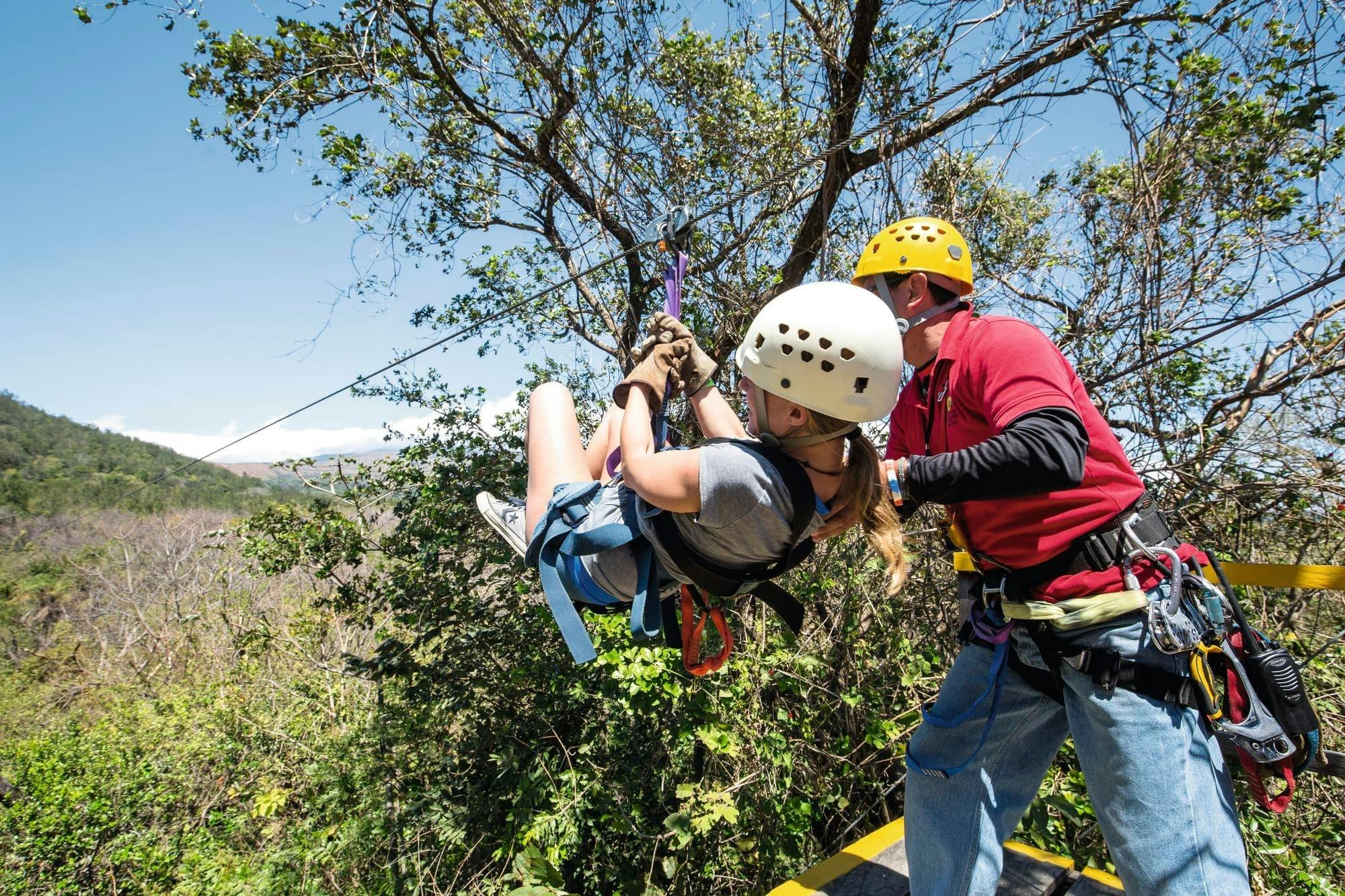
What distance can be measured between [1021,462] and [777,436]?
0.59 m

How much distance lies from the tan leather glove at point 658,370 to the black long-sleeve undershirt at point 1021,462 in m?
0.80

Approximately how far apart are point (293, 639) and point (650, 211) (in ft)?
25.4

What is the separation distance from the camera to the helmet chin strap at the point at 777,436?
1.77 metres

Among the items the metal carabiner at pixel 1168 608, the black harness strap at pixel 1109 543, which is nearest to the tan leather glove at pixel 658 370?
the black harness strap at pixel 1109 543

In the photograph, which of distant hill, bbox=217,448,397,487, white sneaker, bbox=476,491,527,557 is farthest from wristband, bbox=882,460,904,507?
distant hill, bbox=217,448,397,487

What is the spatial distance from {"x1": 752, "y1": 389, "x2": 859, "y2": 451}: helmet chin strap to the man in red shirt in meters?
0.18

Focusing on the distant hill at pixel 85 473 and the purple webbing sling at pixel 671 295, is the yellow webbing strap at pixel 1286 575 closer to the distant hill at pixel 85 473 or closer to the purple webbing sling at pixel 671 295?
the purple webbing sling at pixel 671 295

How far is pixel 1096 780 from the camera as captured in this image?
5.56 ft

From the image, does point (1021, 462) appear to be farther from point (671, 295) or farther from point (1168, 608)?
point (671, 295)

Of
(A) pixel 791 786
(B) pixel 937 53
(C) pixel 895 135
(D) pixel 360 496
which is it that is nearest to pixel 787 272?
(C) pixel 895 135

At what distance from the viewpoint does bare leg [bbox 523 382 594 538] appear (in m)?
2.15

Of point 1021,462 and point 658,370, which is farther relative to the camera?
point 658,370

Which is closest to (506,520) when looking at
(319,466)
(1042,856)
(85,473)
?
(1042,856)

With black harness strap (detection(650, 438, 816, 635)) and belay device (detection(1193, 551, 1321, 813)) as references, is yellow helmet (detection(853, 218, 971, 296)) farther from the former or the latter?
belay device (detection(1193, 551, 1321, 813))
